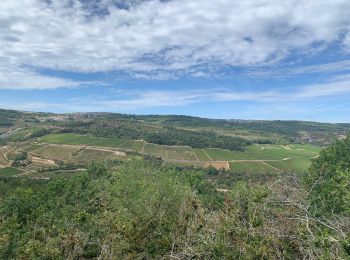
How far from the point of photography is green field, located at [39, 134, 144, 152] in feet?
485

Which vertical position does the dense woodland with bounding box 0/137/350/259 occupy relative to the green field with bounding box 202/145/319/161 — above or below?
above

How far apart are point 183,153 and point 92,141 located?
4060 cm

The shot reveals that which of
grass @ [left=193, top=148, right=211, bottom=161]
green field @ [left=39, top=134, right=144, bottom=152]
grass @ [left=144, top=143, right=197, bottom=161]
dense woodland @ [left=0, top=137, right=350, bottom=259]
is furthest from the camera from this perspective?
green field @ [left=39, top=134, right=144, bottom=152]

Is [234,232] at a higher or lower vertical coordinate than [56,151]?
higher

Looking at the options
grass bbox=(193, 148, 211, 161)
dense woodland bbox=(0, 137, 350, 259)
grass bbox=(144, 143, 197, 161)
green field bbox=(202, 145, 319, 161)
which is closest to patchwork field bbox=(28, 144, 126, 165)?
grass bbox=(144, 143, 197, 161)

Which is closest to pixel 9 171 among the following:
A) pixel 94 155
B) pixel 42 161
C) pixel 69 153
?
pixel 42 161

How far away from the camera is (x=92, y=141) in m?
154

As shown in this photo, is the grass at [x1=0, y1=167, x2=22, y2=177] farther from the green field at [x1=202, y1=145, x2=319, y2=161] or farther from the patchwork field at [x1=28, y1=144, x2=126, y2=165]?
the green field at [x1=202, y1=145, x2=319, y2=161]

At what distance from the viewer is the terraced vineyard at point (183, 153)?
124 m

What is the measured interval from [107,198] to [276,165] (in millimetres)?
87052

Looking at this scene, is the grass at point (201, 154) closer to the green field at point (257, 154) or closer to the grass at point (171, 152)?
the green field at point (257, 154)

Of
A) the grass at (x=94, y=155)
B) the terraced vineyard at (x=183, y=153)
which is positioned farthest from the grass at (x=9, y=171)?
the grass at (x=94, y=155)

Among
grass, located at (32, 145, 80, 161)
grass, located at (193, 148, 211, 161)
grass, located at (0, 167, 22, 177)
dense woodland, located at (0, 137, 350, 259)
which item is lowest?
grass, located at (0, 167, 22, 177)

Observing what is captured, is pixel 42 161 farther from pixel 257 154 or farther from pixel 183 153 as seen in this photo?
pixel 257 154
